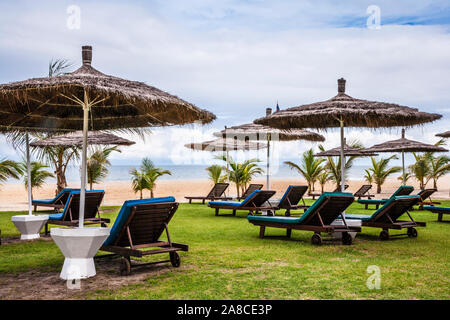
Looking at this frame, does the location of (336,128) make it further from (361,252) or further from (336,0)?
(361,252)

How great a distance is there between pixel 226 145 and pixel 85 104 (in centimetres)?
1076

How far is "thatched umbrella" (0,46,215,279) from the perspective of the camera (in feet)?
16.2

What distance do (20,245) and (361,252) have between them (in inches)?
200


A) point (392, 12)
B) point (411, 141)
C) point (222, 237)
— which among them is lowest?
point (222, 237)

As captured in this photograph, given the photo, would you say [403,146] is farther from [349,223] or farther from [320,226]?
[320,226]

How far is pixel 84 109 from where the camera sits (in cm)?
553

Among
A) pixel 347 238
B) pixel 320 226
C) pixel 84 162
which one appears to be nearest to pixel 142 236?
pixel 84 162

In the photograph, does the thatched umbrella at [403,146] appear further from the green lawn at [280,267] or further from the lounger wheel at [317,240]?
the lounger wheel at [317,240]

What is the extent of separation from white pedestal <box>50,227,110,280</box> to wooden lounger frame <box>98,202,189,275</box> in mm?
340

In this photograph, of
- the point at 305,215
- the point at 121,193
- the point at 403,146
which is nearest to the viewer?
the point at 305,215

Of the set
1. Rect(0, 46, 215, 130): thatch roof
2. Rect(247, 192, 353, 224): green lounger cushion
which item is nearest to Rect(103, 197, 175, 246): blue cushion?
Rect(0, 46, 215, 130): thatch roof
